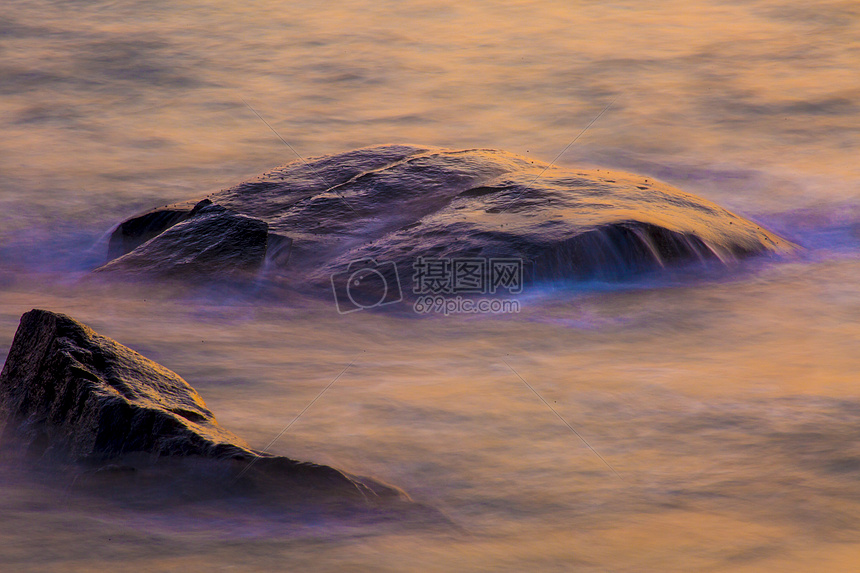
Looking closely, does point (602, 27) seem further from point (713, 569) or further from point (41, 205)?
point (713, 569)

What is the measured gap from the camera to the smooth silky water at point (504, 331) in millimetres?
3090

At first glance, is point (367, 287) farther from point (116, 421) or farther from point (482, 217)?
point (116, 421)

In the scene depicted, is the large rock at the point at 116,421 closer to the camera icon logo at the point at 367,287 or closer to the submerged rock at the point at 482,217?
the camera icon logo at the point at 367,287

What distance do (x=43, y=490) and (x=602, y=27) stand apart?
33.7 ft

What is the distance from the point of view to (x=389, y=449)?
12.3 ft

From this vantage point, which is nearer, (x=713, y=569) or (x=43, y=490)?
(x=713, y=569)

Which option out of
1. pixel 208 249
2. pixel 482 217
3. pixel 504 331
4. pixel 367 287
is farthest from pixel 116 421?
pixel 482 217

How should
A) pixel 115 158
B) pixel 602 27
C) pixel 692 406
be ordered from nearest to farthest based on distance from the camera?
pixel 692 406 → pixel 115 158 → pixel 602 27

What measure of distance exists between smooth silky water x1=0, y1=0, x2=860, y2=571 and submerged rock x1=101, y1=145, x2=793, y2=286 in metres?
0.21

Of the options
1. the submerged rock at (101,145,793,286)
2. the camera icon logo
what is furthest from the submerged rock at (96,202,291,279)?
the camera icon logo

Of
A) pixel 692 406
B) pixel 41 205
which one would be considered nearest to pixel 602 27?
pixel 41 205

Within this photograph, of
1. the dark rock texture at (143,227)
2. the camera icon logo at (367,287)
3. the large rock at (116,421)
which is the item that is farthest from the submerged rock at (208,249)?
the large rock at (116,421)

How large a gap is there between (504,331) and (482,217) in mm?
791

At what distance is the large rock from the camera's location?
318 cm
